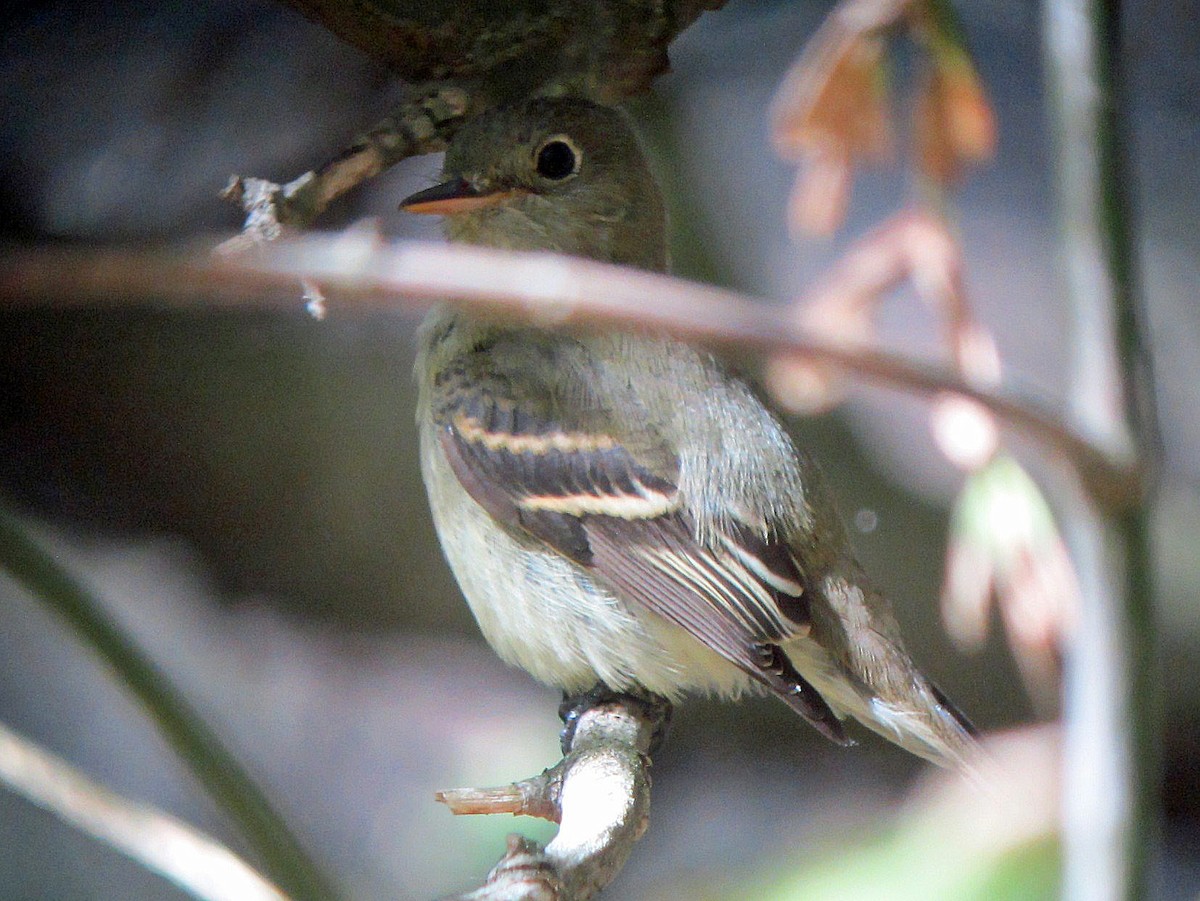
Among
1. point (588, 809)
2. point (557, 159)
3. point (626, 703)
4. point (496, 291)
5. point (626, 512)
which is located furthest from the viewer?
point (557, 159)

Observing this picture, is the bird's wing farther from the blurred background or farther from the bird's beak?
the blurred background

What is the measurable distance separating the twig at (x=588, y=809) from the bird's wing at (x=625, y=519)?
0.82 ft

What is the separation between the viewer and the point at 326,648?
12.1 ft

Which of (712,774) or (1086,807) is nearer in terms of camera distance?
(1086,807)

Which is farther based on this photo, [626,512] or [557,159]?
[557,159]

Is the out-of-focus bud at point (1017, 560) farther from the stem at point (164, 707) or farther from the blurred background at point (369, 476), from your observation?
the blurred background at point (369, 476)

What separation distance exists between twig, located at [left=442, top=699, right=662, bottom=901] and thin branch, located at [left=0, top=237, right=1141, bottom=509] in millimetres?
749

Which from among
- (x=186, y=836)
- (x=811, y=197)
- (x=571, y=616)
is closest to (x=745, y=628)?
(x=571, y=616)

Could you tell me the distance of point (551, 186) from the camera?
8.71ft

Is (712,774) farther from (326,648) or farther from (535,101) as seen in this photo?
(535,101)

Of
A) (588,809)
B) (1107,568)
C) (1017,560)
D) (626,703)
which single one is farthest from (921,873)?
(626,703)

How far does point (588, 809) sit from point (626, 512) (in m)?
0.66

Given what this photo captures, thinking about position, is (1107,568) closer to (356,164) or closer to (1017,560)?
(1017,560)

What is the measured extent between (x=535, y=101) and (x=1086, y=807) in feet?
6.93
